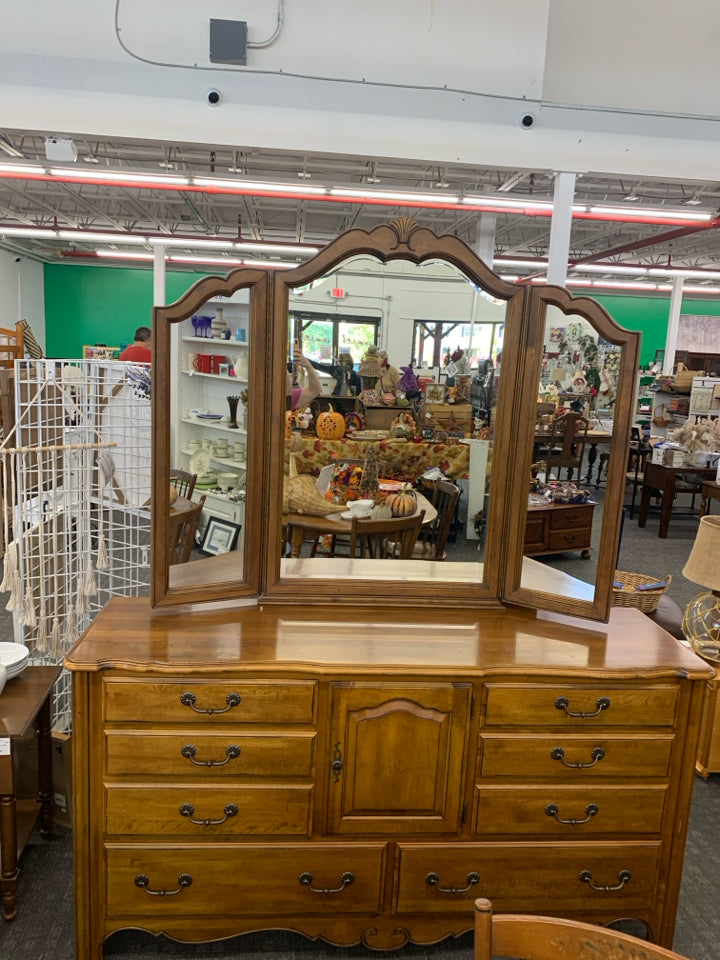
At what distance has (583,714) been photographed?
2010mm

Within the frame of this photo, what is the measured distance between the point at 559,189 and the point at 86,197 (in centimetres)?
894

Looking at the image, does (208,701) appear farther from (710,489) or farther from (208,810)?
(710,489)

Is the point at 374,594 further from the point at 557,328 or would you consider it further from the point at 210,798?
the point at 557,328

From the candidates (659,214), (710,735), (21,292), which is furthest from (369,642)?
(21,292)

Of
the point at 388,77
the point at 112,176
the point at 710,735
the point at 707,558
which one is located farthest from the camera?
the point at 112,176

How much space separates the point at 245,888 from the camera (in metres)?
1.99

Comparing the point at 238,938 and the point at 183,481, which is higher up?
the point at 183,481

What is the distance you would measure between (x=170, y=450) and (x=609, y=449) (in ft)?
4.65

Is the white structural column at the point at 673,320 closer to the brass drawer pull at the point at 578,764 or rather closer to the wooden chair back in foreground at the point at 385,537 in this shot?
the wooden chair back in foreground at the point at 385,537

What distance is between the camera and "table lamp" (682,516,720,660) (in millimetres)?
2885

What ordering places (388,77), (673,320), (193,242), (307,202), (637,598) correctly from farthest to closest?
1. (673,320)
2. (307,202)
3. (193,242)
4. (388,77)
5. (637,598)

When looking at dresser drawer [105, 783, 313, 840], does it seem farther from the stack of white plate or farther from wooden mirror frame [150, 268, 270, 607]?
the stack of white plate

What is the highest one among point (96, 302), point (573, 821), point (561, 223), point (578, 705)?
point (96, 302)

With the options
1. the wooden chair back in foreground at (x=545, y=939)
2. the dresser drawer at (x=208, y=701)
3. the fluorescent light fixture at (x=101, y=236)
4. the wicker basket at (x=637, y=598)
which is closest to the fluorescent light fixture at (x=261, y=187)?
the fluorescent light fixture at (x=101, y=236)
